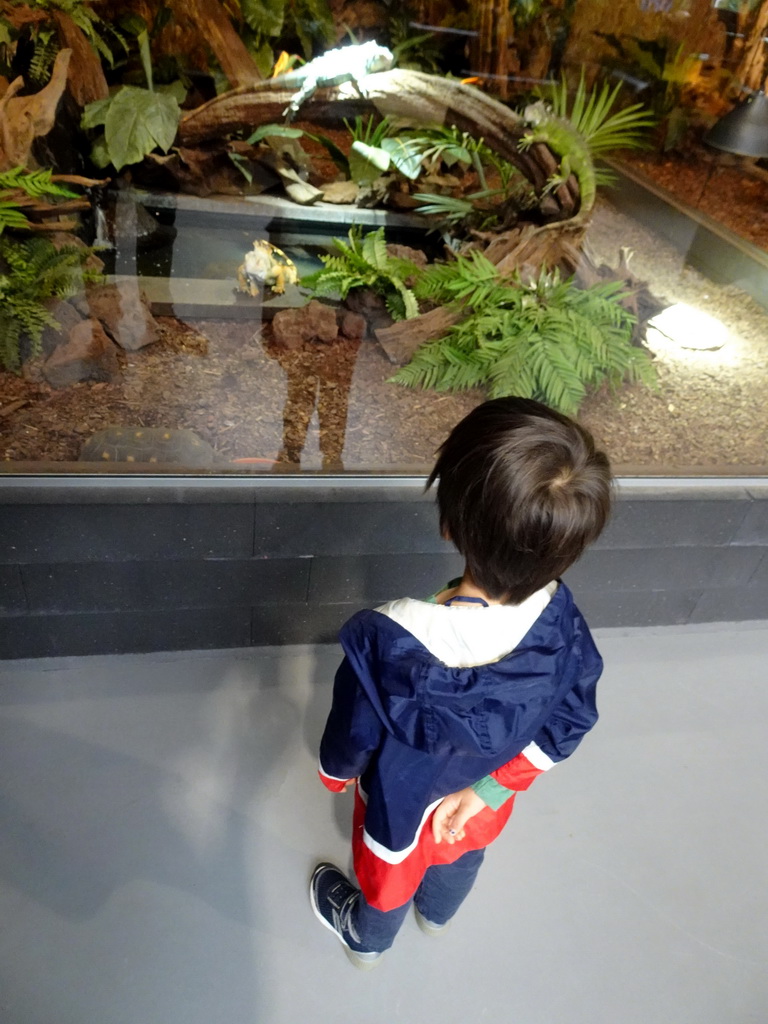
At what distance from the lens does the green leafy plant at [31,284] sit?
68.7 inches

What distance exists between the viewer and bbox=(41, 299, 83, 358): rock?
1790 millimetres

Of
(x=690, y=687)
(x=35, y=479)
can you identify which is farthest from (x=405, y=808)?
(x=690, y=687)

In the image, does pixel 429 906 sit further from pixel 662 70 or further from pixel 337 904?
pixel 662 70

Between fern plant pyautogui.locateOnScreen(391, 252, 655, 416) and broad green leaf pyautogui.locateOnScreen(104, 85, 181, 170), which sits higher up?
broad green leaf pyautogui.locateOnScreen(104, 85, 181, 170)

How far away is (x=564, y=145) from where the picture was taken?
2244 mm

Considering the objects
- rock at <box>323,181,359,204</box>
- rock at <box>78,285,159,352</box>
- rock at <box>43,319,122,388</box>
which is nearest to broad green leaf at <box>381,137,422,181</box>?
rock at <box>323,181,359,204</box>

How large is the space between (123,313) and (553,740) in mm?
1545

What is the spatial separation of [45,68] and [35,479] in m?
1.37

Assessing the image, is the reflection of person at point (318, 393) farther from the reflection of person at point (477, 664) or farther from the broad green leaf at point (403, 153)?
the reflection of person at point (477, 664)

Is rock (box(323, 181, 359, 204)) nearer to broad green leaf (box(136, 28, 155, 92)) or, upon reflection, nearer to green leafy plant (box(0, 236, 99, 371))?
broad green leaf (box(136, 28, 155, 92))

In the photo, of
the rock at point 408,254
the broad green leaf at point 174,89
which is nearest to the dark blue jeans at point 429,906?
the rock at point 408,254

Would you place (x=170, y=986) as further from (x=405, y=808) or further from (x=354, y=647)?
(x=354, y=647)

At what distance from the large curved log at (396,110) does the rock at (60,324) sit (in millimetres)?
728

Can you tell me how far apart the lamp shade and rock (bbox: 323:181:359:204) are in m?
1.13
